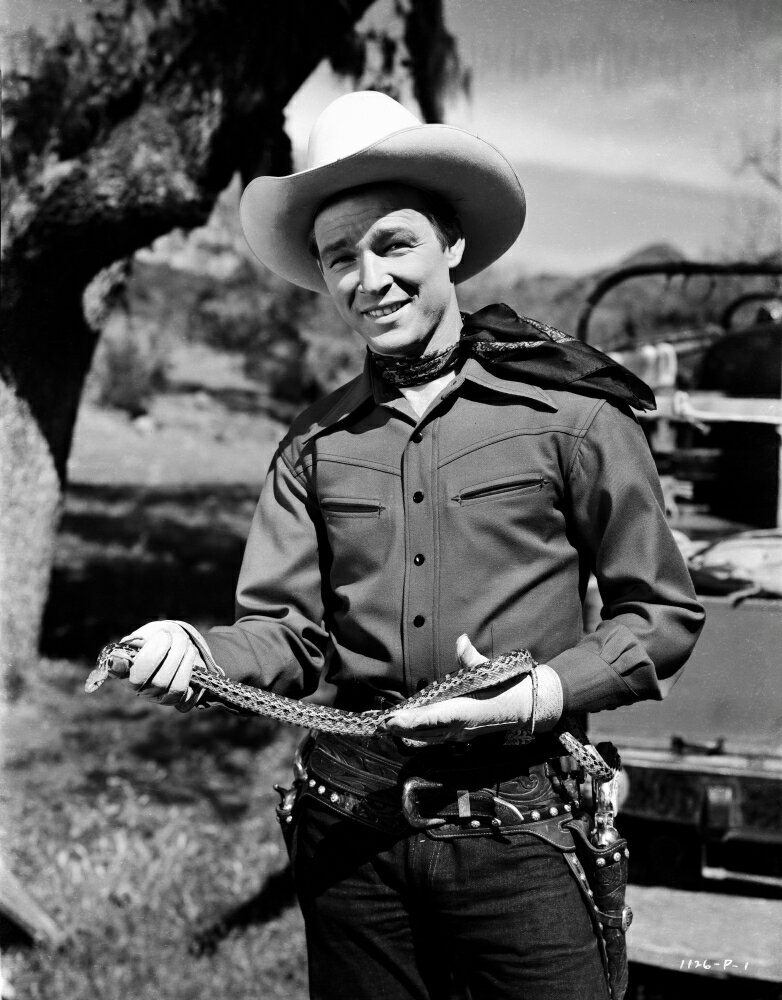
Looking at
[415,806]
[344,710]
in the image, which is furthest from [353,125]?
[415,806]

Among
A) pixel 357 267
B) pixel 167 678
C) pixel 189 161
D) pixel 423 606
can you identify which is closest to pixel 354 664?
pixel 423 606

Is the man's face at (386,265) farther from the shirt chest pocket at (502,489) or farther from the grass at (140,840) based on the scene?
the grass at (140,840)

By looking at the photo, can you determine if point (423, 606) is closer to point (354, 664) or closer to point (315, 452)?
point (354, 664)

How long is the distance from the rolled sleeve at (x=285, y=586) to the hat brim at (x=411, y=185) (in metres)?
0.43

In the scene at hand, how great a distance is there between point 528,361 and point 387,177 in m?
0.41

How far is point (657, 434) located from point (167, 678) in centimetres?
371

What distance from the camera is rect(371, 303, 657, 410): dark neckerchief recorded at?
193 centimetres

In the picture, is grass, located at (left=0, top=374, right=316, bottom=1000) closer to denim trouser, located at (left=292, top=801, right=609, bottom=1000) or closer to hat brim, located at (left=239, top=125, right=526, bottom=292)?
denim trouser, located at (left=292, top=801, right=609, bottom=1000)

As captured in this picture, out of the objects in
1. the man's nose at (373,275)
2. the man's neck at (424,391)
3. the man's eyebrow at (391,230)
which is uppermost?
the man's eyebrow at (391,230)

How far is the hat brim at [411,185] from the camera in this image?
1896 mm

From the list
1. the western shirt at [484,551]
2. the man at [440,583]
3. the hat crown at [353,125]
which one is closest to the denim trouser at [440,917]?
the man at [440,583]

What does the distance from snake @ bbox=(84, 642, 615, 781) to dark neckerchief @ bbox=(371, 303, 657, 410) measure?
502mm

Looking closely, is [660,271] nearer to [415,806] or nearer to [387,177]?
[387,177]

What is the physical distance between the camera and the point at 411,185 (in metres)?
1.98
